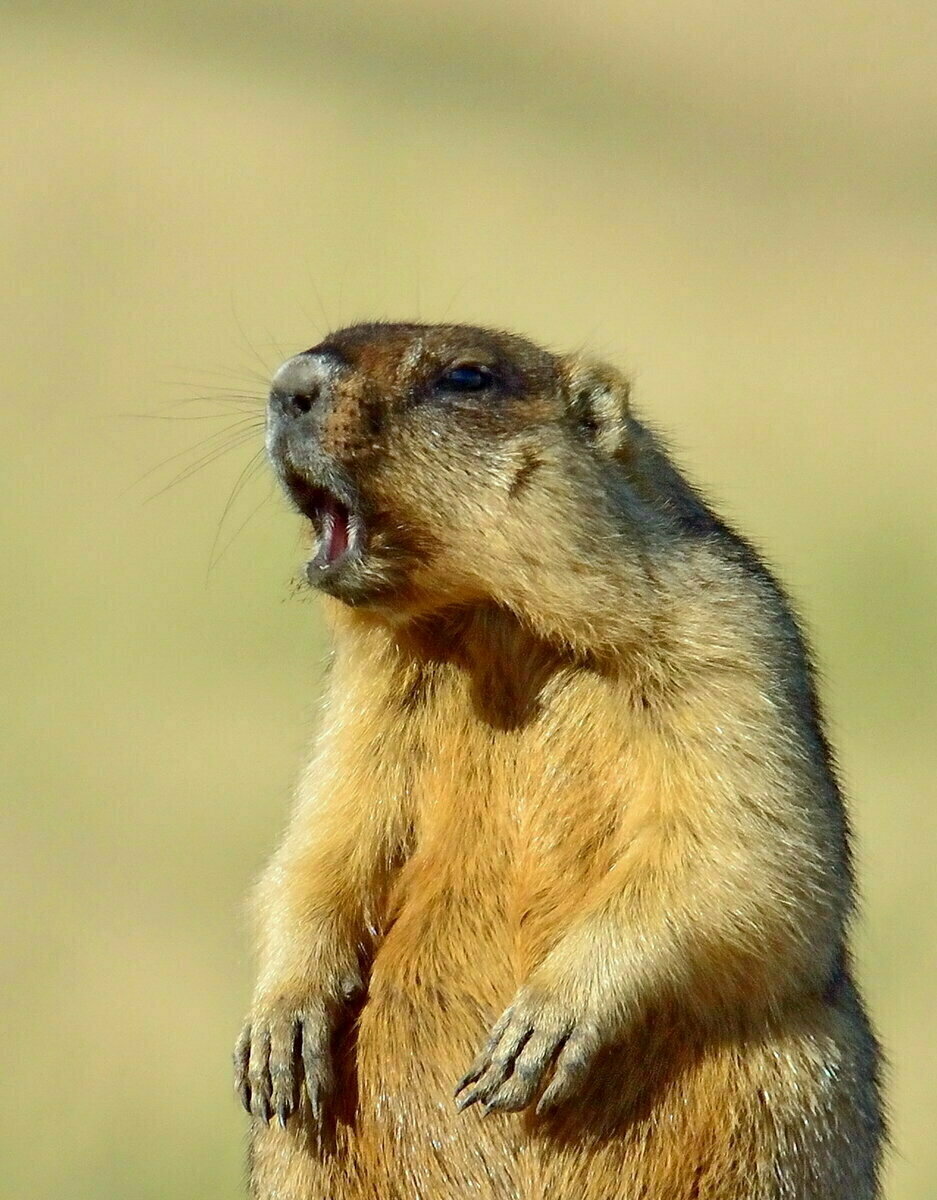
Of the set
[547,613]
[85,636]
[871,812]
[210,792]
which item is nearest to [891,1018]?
[871,812]

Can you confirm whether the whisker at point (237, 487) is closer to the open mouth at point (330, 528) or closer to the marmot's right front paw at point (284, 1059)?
the open mouth at point (330, 528)

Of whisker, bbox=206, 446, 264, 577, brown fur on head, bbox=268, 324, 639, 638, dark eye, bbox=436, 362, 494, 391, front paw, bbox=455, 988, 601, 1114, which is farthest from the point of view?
whisker, bbox=206, 446, 264, 577

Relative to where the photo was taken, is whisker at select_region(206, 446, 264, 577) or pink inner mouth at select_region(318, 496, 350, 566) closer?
pink inner mouth at select_region(318, 496, 350, 566)

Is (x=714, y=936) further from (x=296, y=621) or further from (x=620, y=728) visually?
(x=296, y=621)

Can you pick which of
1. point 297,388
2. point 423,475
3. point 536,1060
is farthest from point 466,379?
point 536,1060

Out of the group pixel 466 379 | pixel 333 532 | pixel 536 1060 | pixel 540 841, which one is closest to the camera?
pixel 536 1060

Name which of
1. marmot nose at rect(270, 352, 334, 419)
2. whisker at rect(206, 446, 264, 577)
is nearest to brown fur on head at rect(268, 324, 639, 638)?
marmot nose at rect(270, 352, 334, 419)

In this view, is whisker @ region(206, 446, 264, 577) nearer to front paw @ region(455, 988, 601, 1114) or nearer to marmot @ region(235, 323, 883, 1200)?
marmot @ region(235, 323, 883, 1200)

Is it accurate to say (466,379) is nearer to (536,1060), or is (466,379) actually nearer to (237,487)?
(237,487)
